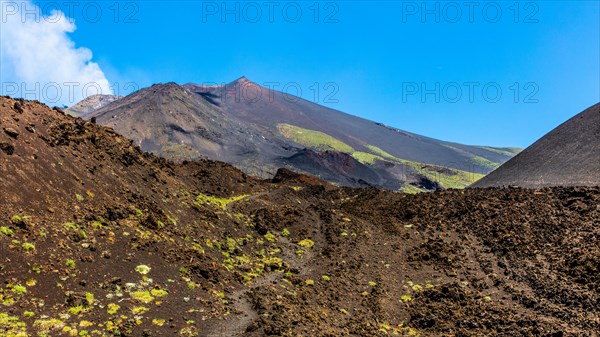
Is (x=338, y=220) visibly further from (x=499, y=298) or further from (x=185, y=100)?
(x=185, y=100)

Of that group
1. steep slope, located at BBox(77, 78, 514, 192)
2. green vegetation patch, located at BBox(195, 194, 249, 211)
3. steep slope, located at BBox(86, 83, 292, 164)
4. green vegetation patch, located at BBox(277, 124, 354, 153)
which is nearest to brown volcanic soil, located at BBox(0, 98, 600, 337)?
green vegetation patch, located at BBox(195, 194, 249, 211)

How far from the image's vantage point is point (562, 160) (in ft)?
126

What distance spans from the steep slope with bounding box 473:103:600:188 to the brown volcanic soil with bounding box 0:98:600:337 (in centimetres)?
572

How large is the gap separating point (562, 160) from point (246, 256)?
105 ft

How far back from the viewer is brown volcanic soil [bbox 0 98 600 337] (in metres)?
12.9

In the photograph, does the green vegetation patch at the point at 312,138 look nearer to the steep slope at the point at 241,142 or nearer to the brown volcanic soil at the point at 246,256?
the steep slope at the point at 241,142

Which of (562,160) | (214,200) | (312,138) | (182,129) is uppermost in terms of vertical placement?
(312,138)

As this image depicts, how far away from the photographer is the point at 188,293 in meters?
14.8

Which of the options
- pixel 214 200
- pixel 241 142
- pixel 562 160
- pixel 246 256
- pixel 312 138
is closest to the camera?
pixel 246 256

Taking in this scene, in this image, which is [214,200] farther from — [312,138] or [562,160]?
[312,138]

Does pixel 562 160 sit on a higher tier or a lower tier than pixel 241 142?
lower

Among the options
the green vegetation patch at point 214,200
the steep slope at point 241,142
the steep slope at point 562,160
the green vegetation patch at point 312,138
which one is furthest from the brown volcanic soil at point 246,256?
the green vegetation patch at point 312,138

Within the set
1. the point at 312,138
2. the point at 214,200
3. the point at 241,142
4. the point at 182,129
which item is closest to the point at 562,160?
the point at 214,200

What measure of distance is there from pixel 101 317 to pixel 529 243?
22952 millimetres
